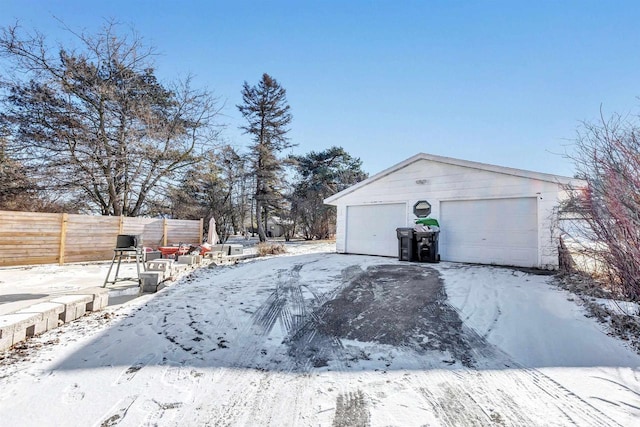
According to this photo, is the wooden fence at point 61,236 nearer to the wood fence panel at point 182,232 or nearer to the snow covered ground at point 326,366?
the wood fence panel at point 182,232

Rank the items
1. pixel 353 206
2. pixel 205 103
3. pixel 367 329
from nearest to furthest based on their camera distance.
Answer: pixel 367 329
pixel 353 206
pixel 205 103

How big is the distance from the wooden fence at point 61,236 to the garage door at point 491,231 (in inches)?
351

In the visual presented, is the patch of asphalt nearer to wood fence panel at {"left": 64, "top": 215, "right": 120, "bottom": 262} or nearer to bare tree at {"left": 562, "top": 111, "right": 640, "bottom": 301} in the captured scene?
bare tree at {"left": 562, "top": 111, "right": 640, "bottom": 301}

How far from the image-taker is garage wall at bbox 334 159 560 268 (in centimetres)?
684

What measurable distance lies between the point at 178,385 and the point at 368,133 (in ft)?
39.2

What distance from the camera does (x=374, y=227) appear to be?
981 centimetres

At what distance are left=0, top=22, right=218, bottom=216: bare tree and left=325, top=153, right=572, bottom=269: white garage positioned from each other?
8574 millimetres

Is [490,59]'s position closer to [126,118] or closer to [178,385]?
[178,385]

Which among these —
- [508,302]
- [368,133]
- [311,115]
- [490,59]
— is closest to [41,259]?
[311,115]

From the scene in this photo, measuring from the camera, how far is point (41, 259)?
758 cm

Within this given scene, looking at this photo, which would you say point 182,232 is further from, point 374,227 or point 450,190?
A: point 450,190

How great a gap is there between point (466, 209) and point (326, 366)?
724 centimetres

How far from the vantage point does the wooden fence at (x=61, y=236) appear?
7199mm

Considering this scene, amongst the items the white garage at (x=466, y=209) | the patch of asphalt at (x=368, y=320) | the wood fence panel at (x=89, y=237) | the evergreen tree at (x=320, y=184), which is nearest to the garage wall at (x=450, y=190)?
the white garage at (x=466, y=209)
